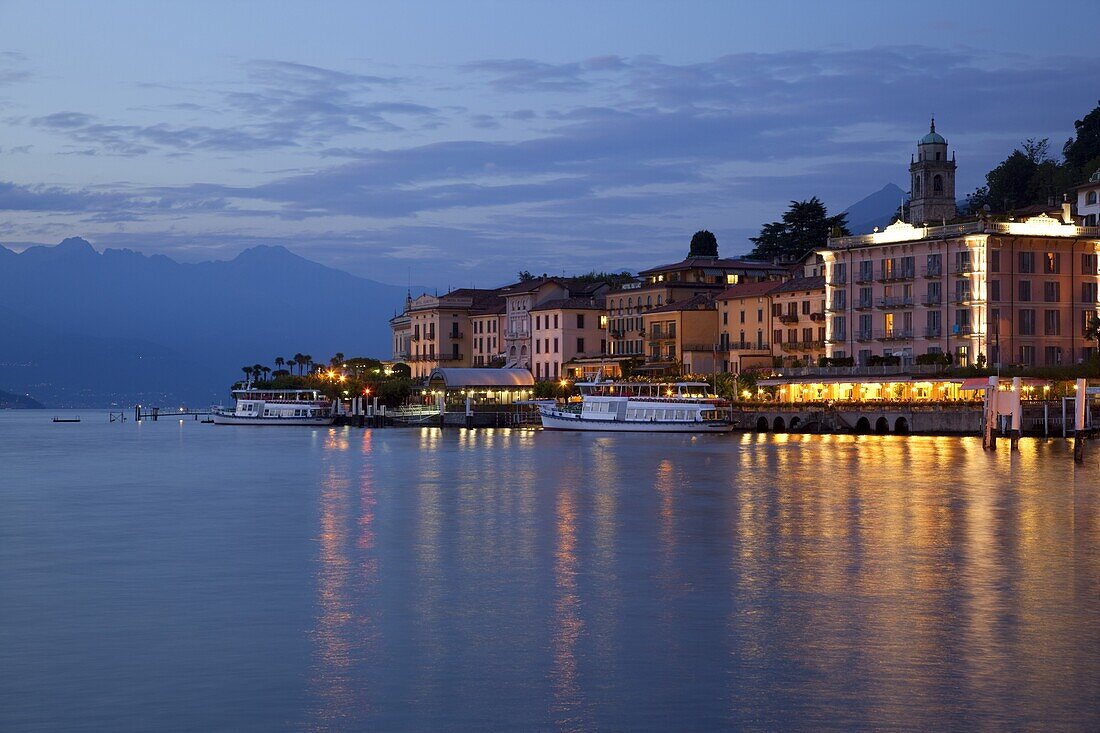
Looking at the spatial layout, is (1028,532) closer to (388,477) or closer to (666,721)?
(666,721)

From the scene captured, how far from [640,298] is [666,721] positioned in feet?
435

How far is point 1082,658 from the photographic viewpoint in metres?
22.0

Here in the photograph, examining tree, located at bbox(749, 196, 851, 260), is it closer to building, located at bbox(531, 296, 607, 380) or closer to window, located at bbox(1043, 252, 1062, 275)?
building, located at bbox(531, 296, 607, 380)

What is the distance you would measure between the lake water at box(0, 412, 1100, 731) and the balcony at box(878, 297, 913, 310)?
56.7 meters

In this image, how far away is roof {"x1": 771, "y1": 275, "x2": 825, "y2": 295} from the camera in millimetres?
125000

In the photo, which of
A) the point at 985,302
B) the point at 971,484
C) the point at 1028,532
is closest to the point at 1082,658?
the point at 1028,532

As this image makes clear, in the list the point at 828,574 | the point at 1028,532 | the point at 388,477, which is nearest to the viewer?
the point at 828,574

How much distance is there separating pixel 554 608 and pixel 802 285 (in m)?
103

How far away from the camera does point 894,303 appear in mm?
112938

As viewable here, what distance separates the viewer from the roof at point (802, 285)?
410ft

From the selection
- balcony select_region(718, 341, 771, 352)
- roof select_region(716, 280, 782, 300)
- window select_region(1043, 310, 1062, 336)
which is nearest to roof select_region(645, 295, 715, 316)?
roof select_region(716, 280, 782, 300)

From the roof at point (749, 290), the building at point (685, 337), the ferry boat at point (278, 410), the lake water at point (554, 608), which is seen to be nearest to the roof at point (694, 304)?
the building at point (685, 337)

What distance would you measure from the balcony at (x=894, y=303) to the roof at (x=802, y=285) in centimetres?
1040

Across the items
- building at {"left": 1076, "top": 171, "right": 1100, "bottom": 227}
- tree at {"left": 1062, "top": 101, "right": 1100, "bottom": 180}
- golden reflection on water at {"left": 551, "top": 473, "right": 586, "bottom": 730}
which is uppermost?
tree at {"left": 1062, "top": 101, "right": 1100, "bottom": 180}
